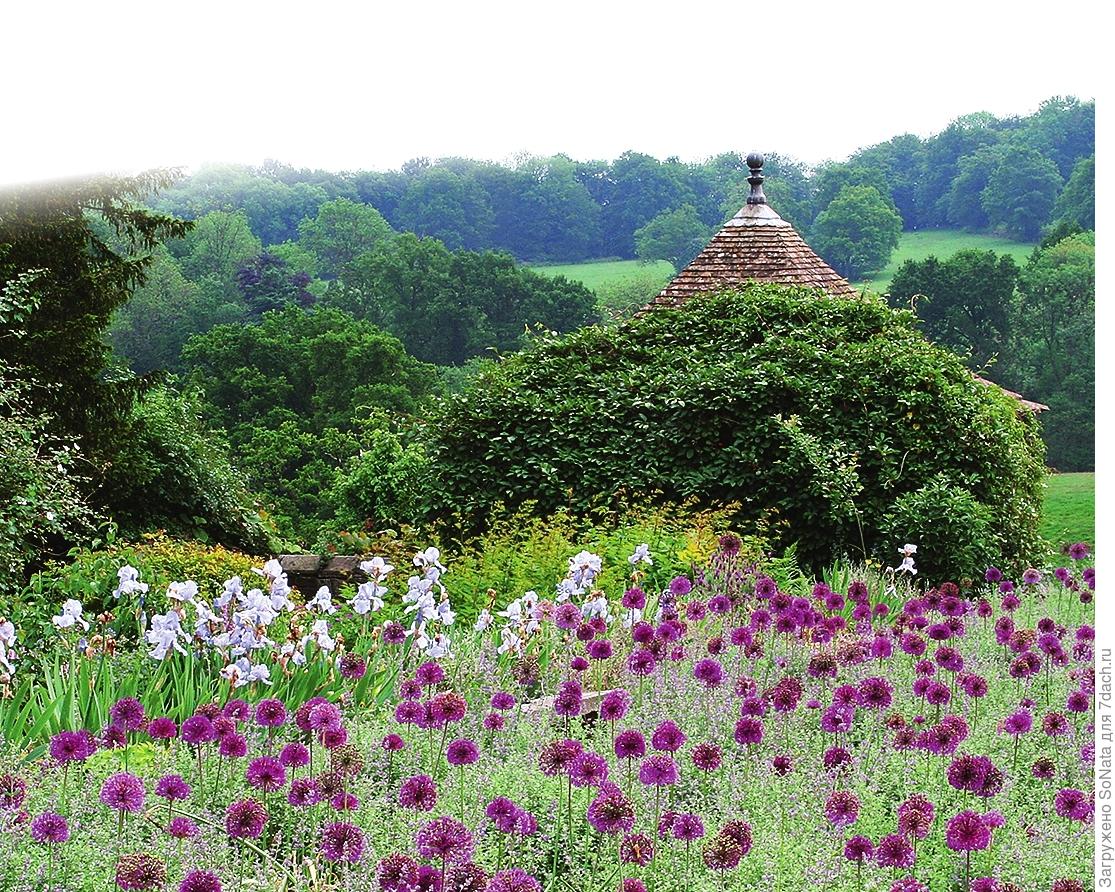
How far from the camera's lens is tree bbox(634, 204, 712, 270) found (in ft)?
131

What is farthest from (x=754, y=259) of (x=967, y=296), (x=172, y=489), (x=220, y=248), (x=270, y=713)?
(x=220, y=248)

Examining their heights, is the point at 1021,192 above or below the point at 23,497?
below

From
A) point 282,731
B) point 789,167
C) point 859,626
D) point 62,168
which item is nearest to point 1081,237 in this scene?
point 789,167

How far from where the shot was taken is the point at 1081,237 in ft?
106

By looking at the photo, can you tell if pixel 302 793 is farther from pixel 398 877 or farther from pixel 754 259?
pixel 754 259

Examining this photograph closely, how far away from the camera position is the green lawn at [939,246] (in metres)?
36.8

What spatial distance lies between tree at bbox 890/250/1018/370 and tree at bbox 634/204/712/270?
7.32 m

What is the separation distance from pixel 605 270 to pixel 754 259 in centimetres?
3003

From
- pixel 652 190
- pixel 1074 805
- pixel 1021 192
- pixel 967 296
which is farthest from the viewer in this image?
pixel 652 190

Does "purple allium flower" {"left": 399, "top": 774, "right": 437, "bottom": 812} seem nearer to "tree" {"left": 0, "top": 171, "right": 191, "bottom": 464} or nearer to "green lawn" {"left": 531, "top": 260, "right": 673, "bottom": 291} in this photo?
"tree" {"left": 0, "top": 171, "right": 191, "bottom": 464}

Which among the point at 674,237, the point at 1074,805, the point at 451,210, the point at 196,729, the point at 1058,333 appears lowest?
the point at 1058,333

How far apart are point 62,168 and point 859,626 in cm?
1082

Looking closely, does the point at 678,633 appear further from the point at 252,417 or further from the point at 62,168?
the point at 252,417

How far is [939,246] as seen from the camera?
38.1 metres
